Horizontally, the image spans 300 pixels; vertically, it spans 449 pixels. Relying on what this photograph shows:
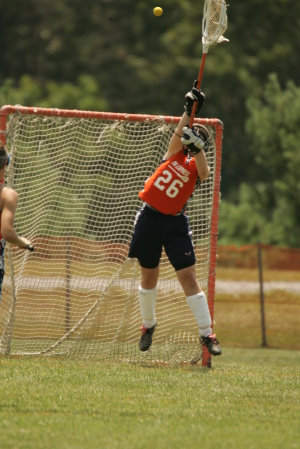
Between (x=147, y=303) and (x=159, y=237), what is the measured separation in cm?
64

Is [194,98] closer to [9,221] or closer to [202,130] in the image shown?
[202,130]

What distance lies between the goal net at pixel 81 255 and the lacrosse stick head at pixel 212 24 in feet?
2.64

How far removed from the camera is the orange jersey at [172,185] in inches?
253

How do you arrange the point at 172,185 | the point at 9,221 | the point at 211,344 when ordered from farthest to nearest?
the point at 172,185, the point at 211,344, the point at 9,221

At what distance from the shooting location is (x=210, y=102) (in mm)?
35469

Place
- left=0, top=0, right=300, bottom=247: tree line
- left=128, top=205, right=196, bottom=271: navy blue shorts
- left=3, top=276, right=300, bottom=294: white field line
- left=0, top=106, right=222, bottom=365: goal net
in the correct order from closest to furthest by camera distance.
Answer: left=128, top=205, right=196, bottom=271: navy blue shorts → left=0, top=106, right=222, bottom=365: goal net → left=3, top=276, right=300, bottom=294: white field line → left=0, top=0, right=300, bottom=247: tree line

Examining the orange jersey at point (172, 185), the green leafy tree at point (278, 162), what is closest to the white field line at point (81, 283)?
the orange jersey at point (172, 185)

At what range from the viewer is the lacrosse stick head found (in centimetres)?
650

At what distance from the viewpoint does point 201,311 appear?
6.40 m

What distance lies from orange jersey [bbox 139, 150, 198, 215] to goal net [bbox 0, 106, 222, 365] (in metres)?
0.63

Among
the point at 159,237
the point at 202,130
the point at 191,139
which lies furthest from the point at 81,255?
the point at 191,139

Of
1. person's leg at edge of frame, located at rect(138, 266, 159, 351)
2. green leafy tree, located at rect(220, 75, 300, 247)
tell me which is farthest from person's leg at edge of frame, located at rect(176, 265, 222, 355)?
green leafy tree, located at rect(220, 75, 300, 247)

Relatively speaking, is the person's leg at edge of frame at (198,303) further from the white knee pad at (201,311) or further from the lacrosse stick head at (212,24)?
the lacrosse stick head at (212,24)

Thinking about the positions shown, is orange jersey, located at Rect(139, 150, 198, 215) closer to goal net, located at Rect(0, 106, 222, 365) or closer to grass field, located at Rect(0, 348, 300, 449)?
goal net, located at Rect(0, 106, 222, 365)
